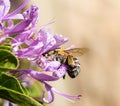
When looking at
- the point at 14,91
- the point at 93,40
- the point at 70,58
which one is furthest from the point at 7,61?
the point at 93,40

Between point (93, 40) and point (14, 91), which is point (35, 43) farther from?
point (93, 40)

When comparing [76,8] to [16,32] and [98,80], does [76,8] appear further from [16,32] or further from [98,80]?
[16,32]

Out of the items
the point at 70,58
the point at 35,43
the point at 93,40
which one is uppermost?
the point at 93,40

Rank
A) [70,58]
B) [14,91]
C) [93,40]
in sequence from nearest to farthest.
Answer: [14,91] → [70,58] → [93,40]

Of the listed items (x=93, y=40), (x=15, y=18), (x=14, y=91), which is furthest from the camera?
(x=93, y=40)

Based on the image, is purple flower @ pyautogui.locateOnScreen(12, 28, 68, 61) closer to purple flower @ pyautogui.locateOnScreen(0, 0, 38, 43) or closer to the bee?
purple flower @ pyautogui.locateOnScreen(0, 0, 38, 43)

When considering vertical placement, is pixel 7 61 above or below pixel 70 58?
below

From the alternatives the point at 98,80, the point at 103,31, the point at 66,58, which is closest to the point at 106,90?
the point at 98,80

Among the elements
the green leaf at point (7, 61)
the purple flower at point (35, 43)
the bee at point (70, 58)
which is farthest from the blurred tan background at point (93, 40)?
the green leaf at point (7, 61)
